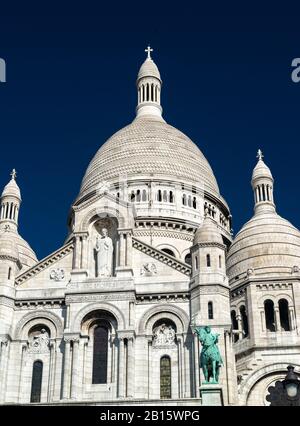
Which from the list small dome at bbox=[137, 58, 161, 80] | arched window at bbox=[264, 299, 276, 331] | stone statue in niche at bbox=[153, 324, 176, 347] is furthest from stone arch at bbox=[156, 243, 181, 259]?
small dome at bbox=[137, 58, 161, 80]

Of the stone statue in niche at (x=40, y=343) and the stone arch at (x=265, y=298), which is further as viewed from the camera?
the stone arch at (x=265, y=298)

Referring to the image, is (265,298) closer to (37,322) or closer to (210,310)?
(210,310)

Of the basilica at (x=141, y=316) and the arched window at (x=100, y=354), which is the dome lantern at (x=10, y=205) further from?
the arched window at (x=100, y=354)

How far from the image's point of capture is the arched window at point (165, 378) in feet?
127

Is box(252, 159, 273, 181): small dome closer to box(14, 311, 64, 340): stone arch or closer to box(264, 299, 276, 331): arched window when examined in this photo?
box(264, 299, 276, 331): arched window

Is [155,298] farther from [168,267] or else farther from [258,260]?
[258,260]

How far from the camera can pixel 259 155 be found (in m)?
61.5

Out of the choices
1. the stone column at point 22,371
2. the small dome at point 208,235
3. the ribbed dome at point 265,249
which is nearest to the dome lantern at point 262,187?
the ribbed dome at point 265,249

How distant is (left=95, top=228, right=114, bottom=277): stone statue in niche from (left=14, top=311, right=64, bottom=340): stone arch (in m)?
3.42

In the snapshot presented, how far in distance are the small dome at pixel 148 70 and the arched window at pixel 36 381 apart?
131ft

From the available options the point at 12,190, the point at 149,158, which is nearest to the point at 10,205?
the point at 12,190

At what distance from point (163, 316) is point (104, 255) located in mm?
5118

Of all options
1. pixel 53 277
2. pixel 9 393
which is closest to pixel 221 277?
pixel 53 277

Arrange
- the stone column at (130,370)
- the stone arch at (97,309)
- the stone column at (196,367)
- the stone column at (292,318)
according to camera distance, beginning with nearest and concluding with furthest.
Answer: the stone column at (196,367), the stone column at (130,370), the stone arch at (97,309), the stone column at (292,318)
